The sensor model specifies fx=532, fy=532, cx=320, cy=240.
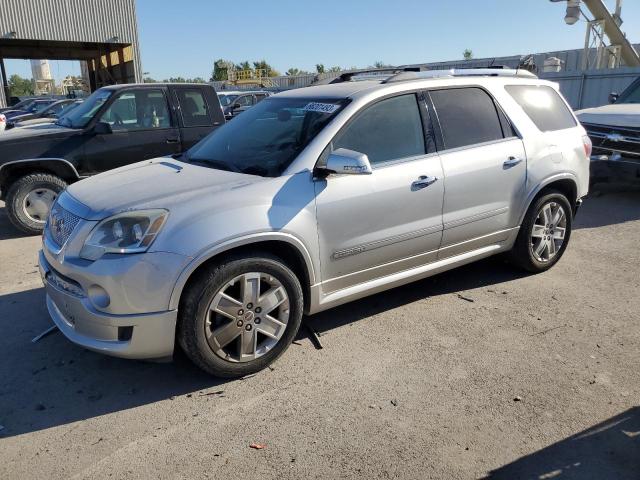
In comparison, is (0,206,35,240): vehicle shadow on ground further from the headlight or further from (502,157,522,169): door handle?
(502,157,522,169): door handle

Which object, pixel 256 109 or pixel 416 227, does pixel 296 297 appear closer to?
pixel 416 227

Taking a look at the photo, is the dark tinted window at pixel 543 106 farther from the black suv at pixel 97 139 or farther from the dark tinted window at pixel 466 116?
the black suv at pixel 97 139

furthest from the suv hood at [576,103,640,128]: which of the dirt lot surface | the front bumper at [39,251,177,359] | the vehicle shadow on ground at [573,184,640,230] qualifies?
the front bumper at [39,251,177,359]

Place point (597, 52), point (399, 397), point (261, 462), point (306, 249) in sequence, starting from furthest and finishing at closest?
point (597, 52), point (306, 249), point (399, 397), point (261, 462)

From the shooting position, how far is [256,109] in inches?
181

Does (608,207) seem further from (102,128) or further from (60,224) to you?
(60,224)

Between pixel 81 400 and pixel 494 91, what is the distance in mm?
3983

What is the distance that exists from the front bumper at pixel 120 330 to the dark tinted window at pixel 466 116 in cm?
253

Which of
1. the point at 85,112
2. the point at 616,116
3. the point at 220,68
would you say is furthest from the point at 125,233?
the point at 220,68

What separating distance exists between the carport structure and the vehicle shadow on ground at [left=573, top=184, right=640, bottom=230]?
76.0ft

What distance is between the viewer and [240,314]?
3.29 metres

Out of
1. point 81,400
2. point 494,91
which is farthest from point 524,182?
point 81,400

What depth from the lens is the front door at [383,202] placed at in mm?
3590

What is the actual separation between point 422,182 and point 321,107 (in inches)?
36.4
